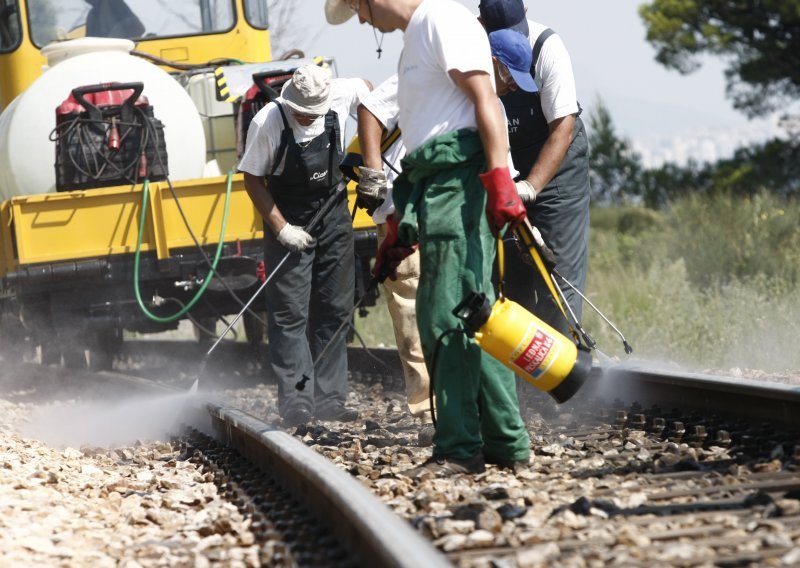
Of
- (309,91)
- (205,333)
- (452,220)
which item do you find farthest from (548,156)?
(205,333)

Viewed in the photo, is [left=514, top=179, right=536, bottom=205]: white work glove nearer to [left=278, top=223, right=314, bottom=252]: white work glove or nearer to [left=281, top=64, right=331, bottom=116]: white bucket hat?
[left=281, top=64, right=331, bottom=116]: white bucket hat

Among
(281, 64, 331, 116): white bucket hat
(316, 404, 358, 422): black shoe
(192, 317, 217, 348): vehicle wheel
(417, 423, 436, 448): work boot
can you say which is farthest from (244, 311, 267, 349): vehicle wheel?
(417, 423, 436, 448): work boot

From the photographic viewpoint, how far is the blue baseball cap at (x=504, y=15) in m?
6.30

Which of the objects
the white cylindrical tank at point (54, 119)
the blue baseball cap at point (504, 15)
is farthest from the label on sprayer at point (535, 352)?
the white cylindrical tank at point (54, 119)

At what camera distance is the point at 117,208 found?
384 inches

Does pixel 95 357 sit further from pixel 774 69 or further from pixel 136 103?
pixel 774 69

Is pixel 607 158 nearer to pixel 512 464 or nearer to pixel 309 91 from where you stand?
pixel 309 91

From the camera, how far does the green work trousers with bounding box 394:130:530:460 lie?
4.90 metres

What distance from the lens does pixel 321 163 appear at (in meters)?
7.47

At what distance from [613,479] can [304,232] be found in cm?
330

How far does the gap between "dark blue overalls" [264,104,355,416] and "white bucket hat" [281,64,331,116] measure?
8.1 inches

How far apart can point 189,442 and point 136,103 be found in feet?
12.9

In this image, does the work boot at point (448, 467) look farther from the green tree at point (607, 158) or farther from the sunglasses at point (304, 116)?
the green tree at point (607, 158)

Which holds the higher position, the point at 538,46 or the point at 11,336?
the point at 538,46
